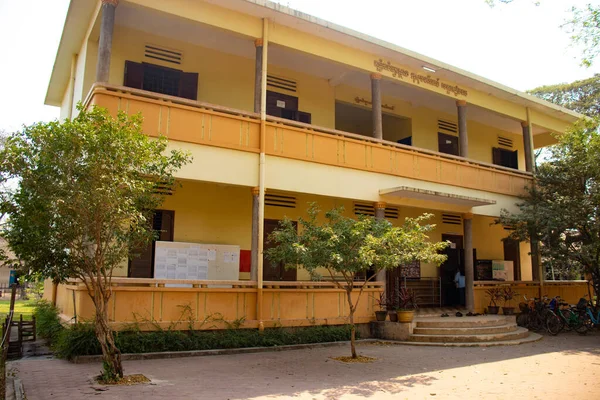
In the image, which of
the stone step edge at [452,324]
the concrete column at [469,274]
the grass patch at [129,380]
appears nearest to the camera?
the grass patch at [129,380]

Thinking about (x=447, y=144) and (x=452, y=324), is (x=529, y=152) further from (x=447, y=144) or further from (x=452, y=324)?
(x=452, y=324)

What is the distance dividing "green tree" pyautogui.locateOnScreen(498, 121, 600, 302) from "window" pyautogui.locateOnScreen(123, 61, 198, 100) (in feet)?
32.5

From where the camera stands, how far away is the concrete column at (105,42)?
1005cm

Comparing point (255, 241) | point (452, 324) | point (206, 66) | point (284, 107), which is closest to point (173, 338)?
Result: point (255, 241)

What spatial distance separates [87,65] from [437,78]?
31.4ft

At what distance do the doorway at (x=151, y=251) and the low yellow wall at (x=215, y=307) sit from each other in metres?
1.50

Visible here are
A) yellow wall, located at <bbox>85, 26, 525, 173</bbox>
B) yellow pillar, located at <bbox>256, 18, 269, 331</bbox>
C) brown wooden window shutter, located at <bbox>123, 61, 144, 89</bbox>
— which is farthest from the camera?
yellow wall, located at <bbox>85, 26, 525, 173</bbox>

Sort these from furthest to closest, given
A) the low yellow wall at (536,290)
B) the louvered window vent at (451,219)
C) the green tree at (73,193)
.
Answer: the louvered window vent at (451,219), the low yellow wall at (536,290), the green tree at (73,193)

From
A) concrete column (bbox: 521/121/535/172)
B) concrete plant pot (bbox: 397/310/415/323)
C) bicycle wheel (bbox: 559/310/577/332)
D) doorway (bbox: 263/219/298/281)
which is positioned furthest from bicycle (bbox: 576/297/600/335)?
doorway (bbox: 263/219/298/281)

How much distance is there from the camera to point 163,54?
41.8 feet

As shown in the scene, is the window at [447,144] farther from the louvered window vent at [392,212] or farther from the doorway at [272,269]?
the doorway at [272,269]

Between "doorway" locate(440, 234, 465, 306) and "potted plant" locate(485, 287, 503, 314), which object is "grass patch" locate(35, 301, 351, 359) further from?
"doorway" locate(440, 234, 465, 306)

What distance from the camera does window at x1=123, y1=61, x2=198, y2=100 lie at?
476 inches

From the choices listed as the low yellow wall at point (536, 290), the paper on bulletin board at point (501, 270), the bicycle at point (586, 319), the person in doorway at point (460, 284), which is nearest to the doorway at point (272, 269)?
the low yellow wall at point (536, 290)
